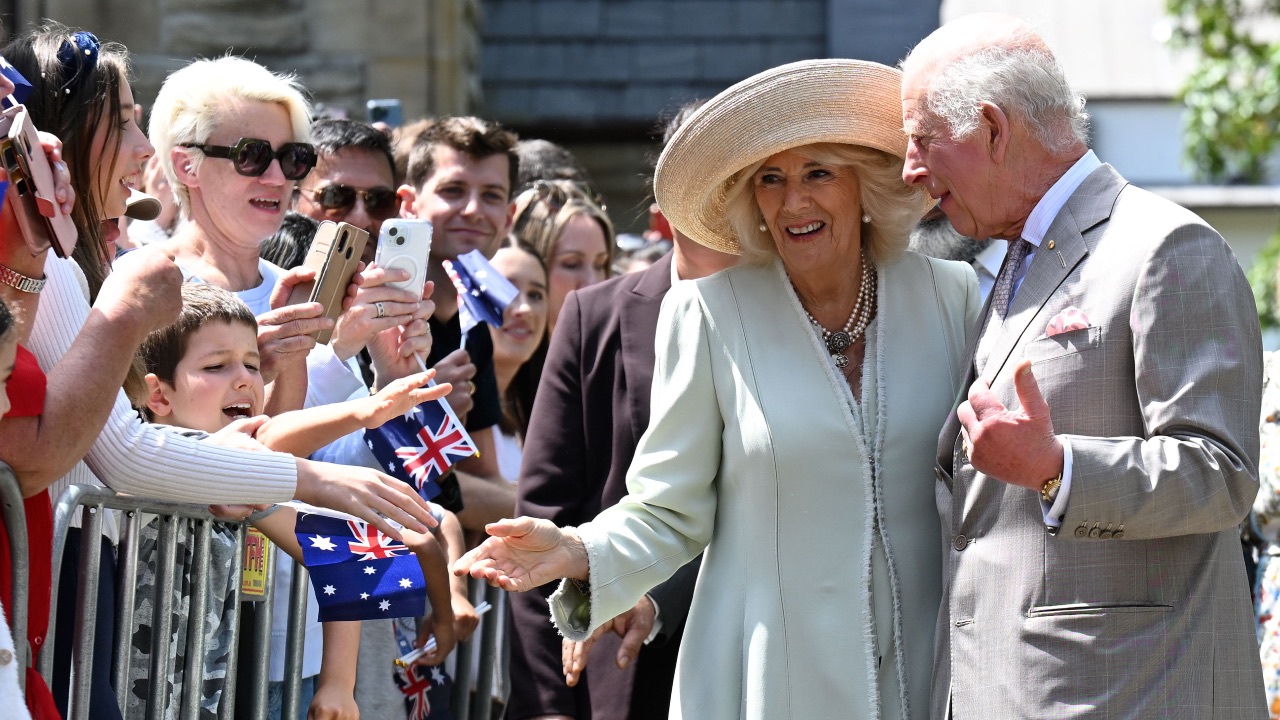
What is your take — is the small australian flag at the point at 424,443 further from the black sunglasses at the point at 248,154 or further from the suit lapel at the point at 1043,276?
the suit lapel at the point at 1043,276

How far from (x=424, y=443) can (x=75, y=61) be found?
1.34m

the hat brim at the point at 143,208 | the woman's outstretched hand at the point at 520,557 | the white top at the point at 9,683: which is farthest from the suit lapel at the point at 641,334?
the white top at the point at 9,683

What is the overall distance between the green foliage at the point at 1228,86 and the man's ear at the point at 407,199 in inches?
346

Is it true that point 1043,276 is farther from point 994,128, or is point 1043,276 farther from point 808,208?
point 808,208

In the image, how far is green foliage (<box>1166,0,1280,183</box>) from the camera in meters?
12.1

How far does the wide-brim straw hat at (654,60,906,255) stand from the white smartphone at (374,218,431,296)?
830 millimetres

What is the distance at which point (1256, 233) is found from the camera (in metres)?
22.6

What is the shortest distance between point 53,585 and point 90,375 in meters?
0.49

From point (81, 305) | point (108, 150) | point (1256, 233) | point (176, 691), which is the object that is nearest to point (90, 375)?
point (81, 305)

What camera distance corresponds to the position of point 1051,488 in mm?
2857

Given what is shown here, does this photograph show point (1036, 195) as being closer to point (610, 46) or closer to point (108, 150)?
point (108, 150)

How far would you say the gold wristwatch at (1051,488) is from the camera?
2.84 metres

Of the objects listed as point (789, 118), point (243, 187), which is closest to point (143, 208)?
point (243, 187)

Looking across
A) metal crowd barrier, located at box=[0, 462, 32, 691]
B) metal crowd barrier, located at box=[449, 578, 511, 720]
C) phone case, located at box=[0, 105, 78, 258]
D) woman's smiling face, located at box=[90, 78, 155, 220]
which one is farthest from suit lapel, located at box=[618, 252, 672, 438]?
metal crowd barrier, located at box=[0, 462, 32, 691]
